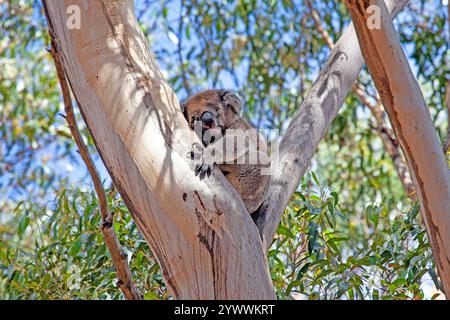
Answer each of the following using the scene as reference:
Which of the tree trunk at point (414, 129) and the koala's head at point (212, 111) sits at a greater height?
the koala's head at point (212, 111)

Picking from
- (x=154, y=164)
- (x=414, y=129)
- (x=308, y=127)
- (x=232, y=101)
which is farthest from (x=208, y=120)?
(x=414, y=129)

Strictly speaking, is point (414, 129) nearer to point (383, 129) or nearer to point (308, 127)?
point (308, 127)

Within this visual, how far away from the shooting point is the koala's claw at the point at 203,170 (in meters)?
2.19

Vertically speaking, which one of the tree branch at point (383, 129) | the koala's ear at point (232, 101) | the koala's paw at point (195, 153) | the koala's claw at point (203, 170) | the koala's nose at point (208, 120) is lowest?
the koala's claw at point (203, 170)

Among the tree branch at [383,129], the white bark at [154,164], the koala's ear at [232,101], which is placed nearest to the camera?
the white bark at [154,164]

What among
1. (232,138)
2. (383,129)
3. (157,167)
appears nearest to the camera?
(157,167)

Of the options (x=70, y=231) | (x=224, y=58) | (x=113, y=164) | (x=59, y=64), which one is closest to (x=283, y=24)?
(x=224, y=58)

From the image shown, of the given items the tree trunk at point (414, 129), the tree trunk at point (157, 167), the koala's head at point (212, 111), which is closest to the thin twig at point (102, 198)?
the tree trunk at point (157, 167)

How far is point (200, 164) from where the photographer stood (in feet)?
7.28

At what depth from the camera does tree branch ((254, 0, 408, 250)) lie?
8.22ft

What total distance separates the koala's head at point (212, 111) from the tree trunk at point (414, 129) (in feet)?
4.07

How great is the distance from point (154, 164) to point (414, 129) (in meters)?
0.84

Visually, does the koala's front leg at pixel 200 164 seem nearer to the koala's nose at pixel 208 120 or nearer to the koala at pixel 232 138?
the koala at pixel 232 138
